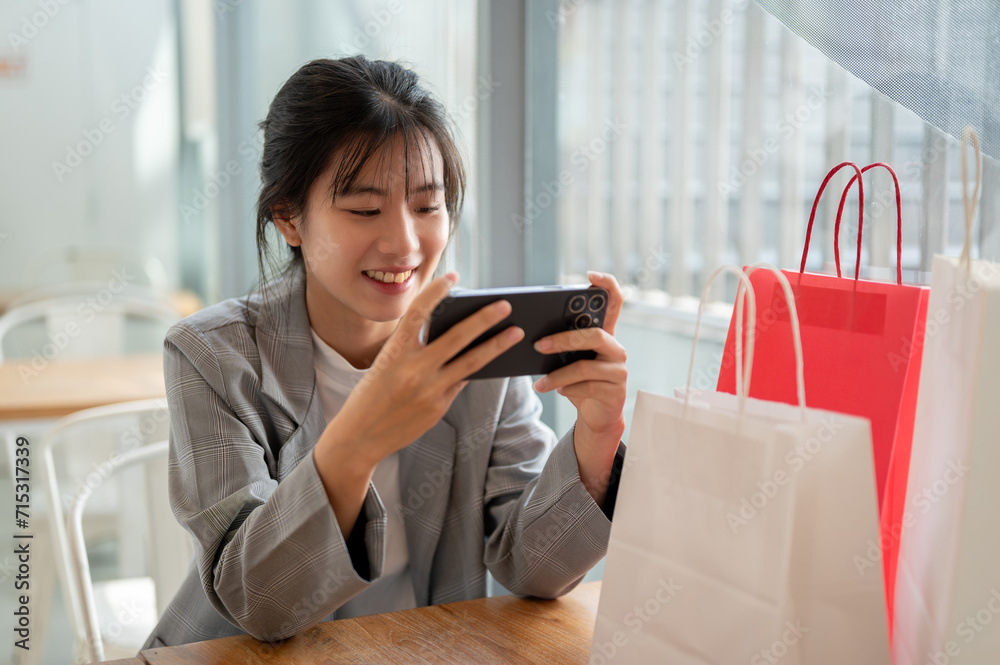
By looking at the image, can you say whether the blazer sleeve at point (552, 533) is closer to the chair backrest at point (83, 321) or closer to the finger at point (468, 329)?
the finger at point (468, 329)

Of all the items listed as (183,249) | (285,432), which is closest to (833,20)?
(285,432)

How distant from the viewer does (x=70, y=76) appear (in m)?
2.94

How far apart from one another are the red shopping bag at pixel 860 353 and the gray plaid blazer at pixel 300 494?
0.70 feet

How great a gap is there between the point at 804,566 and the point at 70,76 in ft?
10.2

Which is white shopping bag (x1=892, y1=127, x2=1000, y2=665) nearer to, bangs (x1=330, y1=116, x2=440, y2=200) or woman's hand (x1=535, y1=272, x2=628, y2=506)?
woman's hand (x1=535, y1=272, x2=628, y2=506)

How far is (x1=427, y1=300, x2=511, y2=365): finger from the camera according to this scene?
639 millimetres

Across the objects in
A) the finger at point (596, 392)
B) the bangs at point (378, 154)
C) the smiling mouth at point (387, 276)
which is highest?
the bangs at point (378, 154)

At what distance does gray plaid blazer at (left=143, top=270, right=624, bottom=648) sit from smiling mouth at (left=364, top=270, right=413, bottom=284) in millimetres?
111

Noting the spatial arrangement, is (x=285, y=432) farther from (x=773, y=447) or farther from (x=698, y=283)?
(x=698, y=283)

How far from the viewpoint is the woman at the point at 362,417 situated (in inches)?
27.9

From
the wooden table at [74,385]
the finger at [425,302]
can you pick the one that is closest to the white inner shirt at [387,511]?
the finger at [425,302]

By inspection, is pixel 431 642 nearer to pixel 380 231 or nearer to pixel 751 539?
pixel 751 539

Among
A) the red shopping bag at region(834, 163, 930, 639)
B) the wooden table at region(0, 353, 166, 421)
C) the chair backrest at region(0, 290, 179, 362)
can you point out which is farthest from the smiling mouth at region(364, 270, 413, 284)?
the chair backrest at region(0, 290, 179, 362)

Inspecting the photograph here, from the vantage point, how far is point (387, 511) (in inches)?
40.0
